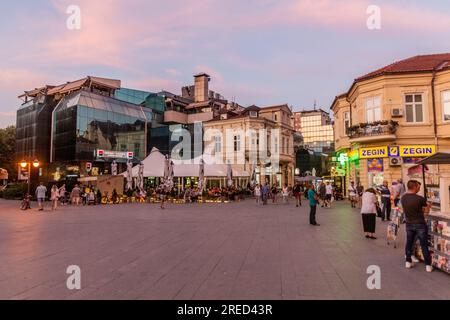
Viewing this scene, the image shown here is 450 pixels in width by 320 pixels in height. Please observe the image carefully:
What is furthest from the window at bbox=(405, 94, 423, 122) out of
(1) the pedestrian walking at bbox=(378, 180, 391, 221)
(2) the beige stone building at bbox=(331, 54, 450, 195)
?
(1) the pedestrian walking at bbox=(378, 180, 391, 221)

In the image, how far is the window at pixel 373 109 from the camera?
81.3 ft

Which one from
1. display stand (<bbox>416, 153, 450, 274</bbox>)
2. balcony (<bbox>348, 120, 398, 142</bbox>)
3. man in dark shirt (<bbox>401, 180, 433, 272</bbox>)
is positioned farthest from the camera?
balcony (<bbox>348, 120, 398, 142</bbox>)

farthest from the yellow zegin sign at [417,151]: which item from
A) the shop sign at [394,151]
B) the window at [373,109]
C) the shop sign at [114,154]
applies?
the shop sign at [114,154]

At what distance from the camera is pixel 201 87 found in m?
60.3

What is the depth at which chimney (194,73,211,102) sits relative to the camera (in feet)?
197

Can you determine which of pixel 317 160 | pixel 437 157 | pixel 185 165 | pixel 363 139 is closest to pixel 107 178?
pixel 185 165

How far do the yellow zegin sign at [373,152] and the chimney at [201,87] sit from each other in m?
38.3

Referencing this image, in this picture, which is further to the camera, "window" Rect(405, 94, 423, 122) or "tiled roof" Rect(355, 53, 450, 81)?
"window" Rect(405, 94, 423, 122)

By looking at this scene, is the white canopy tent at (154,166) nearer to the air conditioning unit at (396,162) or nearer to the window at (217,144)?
the air conditioning unit at (396,162)

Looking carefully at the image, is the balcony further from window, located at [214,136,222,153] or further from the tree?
the tree

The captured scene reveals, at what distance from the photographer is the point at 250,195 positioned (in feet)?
131

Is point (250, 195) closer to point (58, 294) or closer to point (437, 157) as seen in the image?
point (437, 157)

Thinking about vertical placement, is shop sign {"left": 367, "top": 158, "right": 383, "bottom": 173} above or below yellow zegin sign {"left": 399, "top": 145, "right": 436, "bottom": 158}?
below
